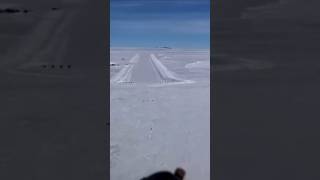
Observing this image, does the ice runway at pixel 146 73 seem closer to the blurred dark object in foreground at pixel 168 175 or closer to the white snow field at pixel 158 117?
the white snow field at pixel 158 117

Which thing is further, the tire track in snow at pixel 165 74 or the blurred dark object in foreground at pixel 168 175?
the tire track in snow at pixel 165 74

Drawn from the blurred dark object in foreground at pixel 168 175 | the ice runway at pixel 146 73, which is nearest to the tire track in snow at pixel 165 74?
the ice runway at pixel 146 73

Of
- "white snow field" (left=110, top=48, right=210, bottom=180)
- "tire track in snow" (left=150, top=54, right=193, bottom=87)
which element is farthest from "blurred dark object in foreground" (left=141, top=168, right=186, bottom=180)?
"tire track in snow" (left=150, top=54, right=193, bottom=87)

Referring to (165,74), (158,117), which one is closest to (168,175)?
(158,117)

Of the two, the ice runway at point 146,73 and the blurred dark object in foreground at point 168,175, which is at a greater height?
the ice runway at point 146,73

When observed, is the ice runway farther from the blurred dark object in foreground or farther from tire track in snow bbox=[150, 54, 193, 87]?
the blurred dark object in foreground

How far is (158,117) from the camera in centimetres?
177

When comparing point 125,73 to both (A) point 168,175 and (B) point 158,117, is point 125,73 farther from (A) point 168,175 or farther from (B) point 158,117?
(A) point 168,175

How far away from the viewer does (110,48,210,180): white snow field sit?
1.69 metres

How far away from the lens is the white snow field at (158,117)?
169cm

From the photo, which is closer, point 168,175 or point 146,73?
point 168,175
